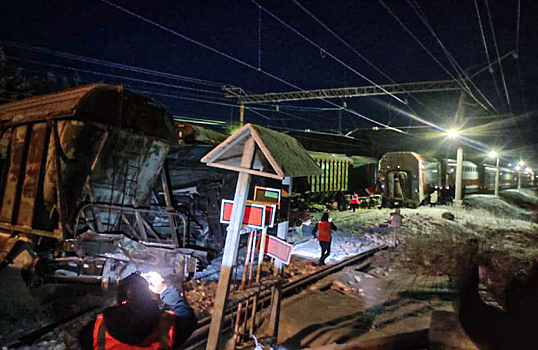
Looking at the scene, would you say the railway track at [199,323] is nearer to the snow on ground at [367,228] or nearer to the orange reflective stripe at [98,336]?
the snow on ground at [367,228]

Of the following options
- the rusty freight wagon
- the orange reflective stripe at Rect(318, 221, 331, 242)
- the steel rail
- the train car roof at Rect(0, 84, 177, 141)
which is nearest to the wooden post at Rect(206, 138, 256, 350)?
the steel rail

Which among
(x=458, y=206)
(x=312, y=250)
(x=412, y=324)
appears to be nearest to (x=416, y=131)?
(x=458, y=206)

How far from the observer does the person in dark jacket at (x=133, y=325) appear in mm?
1870

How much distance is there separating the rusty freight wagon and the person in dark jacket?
13.6 ft

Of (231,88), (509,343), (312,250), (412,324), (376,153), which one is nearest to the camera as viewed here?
(412,324)

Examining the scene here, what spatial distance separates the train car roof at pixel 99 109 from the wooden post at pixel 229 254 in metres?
3.30

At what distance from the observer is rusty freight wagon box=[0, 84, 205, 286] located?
5320 millimetres

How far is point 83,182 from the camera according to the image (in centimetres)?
558

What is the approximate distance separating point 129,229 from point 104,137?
2.01 m

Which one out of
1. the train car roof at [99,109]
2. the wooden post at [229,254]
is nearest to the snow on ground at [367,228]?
the train car roof at [99,109]

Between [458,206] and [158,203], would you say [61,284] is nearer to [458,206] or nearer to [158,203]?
[158,203]

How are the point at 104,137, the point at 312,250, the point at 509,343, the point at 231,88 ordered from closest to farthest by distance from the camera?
1. the point at 104,137
2. the point at 509,343
3. the point at 312,250
4. the point at 231,88

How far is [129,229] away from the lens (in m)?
6.43

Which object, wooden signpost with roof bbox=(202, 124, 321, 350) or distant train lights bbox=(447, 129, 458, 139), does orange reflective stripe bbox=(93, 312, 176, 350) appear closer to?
wooden signpost with roof bbox=(202, 124, 321, 350)
